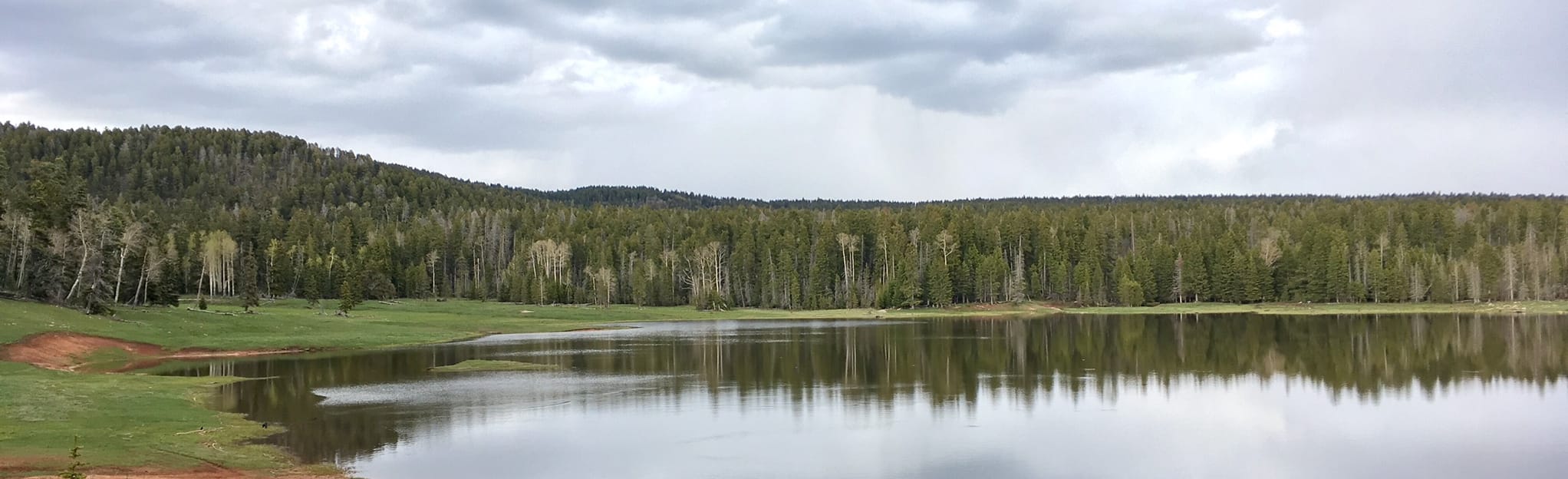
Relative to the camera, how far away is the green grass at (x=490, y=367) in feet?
189

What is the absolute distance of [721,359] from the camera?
64125 mm

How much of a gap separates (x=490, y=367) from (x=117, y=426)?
87.6 ft

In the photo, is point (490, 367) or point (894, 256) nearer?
point (490, 367)

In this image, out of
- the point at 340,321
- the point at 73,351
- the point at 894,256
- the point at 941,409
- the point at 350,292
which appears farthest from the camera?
the point at 894,256

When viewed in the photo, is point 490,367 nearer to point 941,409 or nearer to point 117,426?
point 117,426

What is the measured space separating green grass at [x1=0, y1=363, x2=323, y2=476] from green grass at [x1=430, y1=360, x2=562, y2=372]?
44.9ft

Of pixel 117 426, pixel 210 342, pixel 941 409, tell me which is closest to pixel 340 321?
pixel 210 342

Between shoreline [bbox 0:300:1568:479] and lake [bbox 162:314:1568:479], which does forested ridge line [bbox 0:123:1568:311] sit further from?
lake [bbox 162:314:1568:479]

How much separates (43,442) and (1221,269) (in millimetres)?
137698

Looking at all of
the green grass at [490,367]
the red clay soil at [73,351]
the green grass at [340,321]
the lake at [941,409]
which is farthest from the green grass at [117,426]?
the green grass at [340,321]

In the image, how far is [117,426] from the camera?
32.6 metres

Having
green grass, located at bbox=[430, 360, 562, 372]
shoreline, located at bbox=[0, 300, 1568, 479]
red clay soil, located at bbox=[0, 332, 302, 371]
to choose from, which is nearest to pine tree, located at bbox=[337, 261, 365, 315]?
shoreline, located at bbox=[0, 300, 1568, 479]

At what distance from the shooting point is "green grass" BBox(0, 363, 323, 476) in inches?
1059

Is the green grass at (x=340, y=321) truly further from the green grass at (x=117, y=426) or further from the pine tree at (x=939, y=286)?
the green grass at (x=117, y=426)
